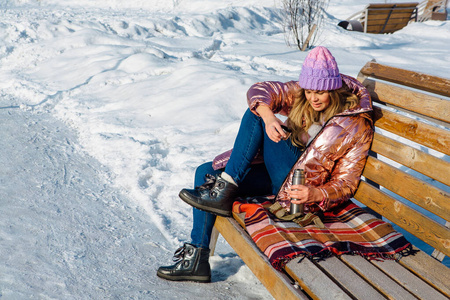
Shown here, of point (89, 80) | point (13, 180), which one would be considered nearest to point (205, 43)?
point (89, 80)

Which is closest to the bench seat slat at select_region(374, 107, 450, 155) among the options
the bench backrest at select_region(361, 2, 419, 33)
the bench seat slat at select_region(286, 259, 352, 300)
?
the bench seat slat at select_region(286, 259, 352, 300)

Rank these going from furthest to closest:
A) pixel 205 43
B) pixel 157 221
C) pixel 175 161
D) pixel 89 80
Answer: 1. pixel 205 43
2. pixel 89 80
3. pixel 175 161
4. pixel 157 221

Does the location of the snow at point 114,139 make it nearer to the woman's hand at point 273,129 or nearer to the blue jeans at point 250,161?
the blue jeans at point 250,161

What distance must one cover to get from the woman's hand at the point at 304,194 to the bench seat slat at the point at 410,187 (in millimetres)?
424

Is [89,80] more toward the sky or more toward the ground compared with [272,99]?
more toward the ground

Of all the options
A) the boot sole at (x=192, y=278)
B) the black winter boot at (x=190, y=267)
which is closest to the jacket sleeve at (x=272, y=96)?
the black winter boot at (x=190, y=267)

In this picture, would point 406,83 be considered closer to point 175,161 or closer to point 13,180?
point 175,161

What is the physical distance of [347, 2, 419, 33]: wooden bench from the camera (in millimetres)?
16141

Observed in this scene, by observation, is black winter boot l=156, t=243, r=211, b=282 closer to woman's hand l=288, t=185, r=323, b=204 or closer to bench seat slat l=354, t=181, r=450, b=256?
woman's hand l=288, t=185, r=323, b=204

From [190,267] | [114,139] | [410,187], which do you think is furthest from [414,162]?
[114,139]

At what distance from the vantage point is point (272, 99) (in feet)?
9.07

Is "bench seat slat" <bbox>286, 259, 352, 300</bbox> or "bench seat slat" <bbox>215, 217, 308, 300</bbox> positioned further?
"bench seat slat" <bbox>215, 217, 308, 300</bbox>

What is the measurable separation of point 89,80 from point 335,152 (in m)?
5.57

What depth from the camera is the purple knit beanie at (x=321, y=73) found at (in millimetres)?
2494
